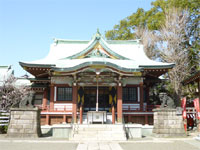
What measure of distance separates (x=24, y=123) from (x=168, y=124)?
370 inches

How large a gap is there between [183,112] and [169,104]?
1072mm

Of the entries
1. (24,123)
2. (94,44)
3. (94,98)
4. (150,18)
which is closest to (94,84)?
(94,98)

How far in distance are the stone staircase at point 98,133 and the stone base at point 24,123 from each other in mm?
2544

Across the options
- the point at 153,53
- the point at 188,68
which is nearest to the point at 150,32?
the point at 153,53

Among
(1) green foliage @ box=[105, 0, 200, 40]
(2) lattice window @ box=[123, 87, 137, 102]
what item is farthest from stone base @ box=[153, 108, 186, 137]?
(1) green foliage @ box=[105, 0, 200, 40]

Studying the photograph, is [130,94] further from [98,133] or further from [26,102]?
[26,102]

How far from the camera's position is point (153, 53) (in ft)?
103

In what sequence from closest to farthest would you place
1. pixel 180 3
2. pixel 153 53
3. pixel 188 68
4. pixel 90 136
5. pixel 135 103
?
pixel 90 136, pixel 135 103, pixel 188 68, pixel 180 3, pixel 153 53

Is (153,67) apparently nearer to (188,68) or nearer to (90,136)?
(90,136)

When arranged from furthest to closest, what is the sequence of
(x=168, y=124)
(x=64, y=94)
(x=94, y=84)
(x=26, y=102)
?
(x=64, y=94), (x=94, y=84), (x=26, y=102), (x=168, y=124)

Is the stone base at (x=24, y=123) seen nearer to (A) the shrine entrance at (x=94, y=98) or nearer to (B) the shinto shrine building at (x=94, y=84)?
(B) the shinto shrine building at (x=94, y=84)

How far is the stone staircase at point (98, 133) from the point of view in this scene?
12180mm

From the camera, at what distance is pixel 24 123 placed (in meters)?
12.9

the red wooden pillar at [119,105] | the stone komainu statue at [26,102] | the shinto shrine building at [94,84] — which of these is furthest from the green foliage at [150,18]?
the stone komainu statue at [26,102]
